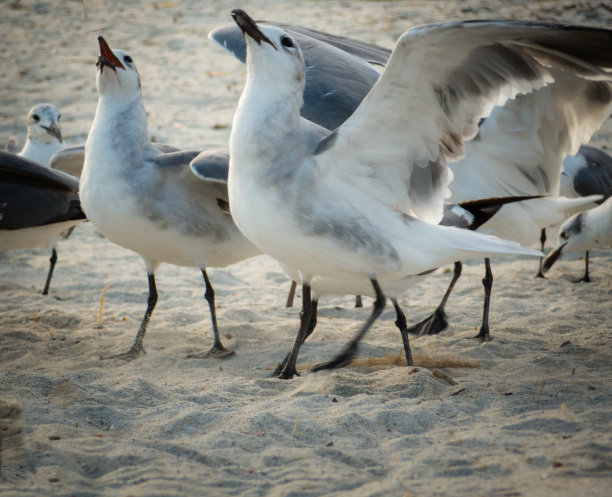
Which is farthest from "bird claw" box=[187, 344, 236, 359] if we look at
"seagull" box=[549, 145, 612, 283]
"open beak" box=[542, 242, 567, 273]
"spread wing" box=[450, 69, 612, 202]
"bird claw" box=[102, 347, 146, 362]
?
"seagull" box=[549, 145, 612, 283]

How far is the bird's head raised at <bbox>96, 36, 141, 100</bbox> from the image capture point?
203 inches

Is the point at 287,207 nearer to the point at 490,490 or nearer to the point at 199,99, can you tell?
the point at 490,490

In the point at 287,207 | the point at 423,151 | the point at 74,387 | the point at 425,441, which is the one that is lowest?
the point at 74,387

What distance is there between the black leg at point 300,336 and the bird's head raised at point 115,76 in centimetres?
179

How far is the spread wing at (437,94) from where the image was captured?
139 inches

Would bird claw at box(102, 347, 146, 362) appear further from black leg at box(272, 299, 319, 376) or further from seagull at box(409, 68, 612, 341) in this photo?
seagull at box(409, 68, 612, 341)

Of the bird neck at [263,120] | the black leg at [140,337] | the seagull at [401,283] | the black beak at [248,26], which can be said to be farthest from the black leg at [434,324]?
the black beak at [248,26]

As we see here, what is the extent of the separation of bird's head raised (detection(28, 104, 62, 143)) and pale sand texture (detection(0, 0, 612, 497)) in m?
1.02

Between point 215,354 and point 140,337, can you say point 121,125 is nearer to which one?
point 140,337

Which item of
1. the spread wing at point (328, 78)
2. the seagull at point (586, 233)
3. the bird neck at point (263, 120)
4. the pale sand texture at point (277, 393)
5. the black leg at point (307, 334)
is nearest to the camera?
the pale sand texture at point (277, 393)

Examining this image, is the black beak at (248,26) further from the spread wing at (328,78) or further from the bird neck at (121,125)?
the bird neck at (121,125)

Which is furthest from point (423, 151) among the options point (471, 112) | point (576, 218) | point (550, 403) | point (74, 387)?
point (576, 218)

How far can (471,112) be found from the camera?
3.94 m

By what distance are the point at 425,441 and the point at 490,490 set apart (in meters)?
0.54
